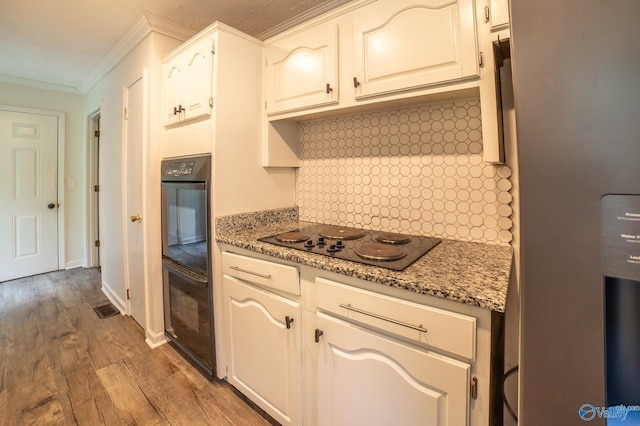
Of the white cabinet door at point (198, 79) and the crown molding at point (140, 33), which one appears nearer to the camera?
the white cabinet door at point (198, 79)

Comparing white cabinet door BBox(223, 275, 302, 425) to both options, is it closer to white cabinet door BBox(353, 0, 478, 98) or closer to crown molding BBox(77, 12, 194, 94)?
white cabinet door BBox(353, 0, 478, 98)

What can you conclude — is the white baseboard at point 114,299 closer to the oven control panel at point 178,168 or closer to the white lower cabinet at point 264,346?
the oven control panel at point 178,168

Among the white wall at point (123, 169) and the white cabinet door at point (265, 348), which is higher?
the white wall at point (123, 169)

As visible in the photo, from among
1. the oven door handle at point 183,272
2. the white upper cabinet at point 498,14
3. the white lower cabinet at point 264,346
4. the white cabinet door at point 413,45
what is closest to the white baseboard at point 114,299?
the oven door handle at point 183,272

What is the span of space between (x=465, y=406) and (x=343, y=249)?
2.20 ft

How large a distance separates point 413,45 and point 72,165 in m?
4.32

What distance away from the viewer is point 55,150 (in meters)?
3.47

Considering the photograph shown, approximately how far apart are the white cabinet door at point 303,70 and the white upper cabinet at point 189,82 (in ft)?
1.13

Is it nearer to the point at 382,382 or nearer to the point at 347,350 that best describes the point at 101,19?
the point at 347,350

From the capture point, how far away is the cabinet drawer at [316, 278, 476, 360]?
2.66ft

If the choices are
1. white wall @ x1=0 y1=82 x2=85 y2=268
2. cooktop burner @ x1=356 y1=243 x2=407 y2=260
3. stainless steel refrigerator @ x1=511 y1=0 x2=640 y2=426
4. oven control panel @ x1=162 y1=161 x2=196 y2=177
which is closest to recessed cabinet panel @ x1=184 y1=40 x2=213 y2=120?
oven control panel @ x1=162 y1=161 x2=196 y2=177

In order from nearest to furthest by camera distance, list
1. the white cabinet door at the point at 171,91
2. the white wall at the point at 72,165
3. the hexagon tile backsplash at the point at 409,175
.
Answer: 1. the hexagon tile backsplash at the point at 409,175
2. the white cabinet door at the point at 171,91
3. the white wall at the point at 72,165

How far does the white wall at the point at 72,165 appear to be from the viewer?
3.44 meters

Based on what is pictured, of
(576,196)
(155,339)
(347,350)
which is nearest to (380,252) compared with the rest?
(347,350)
